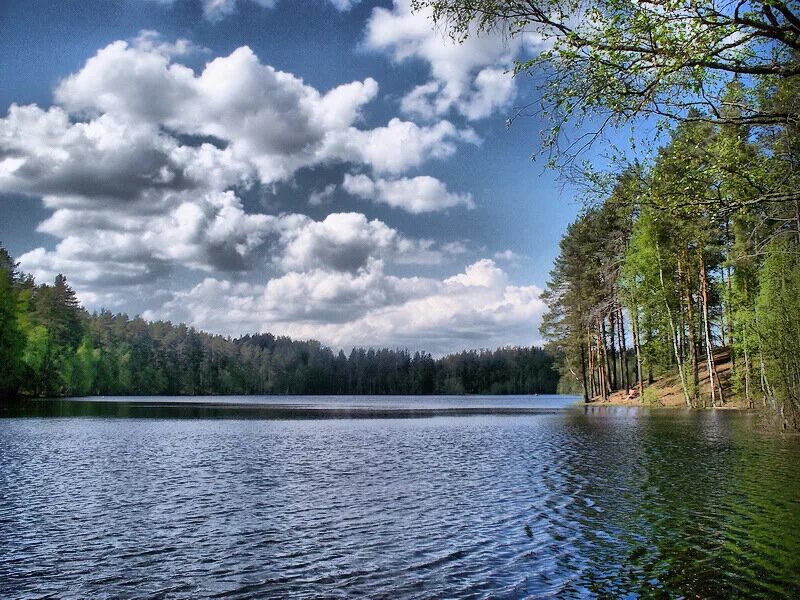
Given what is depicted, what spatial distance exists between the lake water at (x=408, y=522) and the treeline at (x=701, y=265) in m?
6.47

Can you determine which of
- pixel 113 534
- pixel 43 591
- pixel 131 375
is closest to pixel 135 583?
pixel 43 591

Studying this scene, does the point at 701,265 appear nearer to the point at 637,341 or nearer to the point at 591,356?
the point at 637,341

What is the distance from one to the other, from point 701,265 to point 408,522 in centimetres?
4831

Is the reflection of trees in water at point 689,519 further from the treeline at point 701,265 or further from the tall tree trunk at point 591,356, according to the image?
the tall tree trunk at point 591,356

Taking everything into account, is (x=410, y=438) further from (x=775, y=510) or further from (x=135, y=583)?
(x=135, y=583)

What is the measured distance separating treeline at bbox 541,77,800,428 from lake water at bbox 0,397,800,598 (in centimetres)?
647

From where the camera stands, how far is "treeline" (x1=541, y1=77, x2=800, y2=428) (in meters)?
14.0

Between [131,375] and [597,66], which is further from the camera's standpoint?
[131,375]

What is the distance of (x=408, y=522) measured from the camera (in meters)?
14.0

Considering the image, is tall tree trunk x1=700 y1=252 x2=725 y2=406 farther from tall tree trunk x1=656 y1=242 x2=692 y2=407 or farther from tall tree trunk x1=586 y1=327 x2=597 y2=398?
tall tree trunk x1=586 y1=327 x2=597 y2=398

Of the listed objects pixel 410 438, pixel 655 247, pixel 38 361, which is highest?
pixel 655 247

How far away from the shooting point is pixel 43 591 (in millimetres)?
9617

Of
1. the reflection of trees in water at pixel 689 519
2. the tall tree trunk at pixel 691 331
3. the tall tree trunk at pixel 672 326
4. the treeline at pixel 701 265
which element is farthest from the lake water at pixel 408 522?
the tall tree trunk at pixel 691 331

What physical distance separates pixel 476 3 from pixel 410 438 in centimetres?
2696
